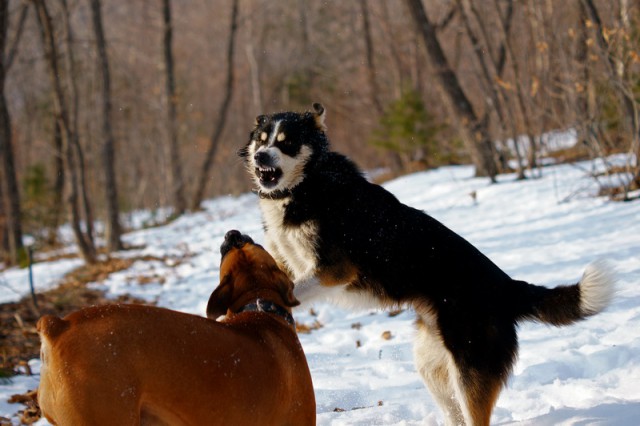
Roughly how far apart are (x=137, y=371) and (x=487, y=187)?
10.4 m

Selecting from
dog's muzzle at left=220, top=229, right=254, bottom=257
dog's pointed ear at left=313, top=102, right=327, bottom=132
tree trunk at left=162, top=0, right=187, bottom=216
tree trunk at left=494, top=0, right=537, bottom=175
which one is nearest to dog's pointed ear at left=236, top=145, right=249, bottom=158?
dog's pointed ear at left=313, top=102, right=327, bottom=132

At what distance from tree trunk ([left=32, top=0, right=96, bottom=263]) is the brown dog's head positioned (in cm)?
975

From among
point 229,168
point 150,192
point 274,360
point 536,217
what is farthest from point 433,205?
point 150,192

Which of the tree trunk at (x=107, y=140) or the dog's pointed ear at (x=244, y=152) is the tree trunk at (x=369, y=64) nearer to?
the tree trunk at (x=107, y=140)

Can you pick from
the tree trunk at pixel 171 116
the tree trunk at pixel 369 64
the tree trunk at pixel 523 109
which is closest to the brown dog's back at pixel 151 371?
the tree trunk at pixel 523 109

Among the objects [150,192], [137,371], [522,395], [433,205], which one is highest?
[137,371]

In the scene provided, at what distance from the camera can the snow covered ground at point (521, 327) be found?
3.71m

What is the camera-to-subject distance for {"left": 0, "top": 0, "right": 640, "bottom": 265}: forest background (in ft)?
31.8

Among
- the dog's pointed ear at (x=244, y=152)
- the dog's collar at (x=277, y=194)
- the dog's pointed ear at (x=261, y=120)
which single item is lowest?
the dog's collar at (x=277, y=194)

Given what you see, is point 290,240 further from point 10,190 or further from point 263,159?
point 10,190

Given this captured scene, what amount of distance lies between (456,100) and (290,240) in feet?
31.0

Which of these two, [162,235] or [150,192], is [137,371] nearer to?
[162,235]

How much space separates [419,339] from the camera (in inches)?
147

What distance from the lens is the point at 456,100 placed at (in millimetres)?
12453
